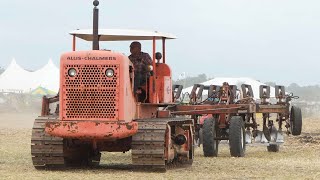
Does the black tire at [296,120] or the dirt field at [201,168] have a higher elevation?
the black tire at [296,120]

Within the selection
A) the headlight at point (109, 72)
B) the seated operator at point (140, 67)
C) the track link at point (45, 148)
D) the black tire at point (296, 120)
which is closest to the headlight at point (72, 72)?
the headlight at point (109, 72)

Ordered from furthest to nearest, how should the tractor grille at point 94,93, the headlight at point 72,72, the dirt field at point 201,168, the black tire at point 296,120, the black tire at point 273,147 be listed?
the black tire at point 296,120, the black tire at point 273,147, the headlight at point 72,72, the tractor grille at point 94,93, the dirt field at point 201,168

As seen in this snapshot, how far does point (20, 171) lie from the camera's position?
16125mm

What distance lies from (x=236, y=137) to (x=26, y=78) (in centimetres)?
6817

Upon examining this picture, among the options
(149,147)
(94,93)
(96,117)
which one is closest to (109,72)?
(94,93)

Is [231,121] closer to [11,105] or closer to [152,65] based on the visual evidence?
[152,65]

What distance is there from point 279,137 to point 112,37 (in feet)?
30.4

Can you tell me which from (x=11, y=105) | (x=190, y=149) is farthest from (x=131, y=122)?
(x=11, y=105)

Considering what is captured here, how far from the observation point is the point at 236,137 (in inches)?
871

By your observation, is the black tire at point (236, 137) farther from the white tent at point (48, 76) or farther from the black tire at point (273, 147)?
the white tent at point (48, 76)

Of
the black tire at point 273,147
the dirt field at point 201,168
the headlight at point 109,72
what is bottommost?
the black tire at point 273,147

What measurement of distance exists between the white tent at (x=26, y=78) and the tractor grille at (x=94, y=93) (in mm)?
67714

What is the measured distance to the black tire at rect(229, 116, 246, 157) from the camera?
72.3 ft

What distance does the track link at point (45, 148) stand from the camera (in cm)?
1622
